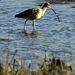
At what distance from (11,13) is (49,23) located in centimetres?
358

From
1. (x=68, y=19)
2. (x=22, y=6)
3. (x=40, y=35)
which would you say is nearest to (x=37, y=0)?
(x=22, y=6)

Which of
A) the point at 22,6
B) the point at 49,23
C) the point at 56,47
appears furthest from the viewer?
the point at 22,6

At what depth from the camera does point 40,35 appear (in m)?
9.93

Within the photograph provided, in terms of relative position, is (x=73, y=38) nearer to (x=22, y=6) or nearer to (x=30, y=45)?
(x=30, y=45)

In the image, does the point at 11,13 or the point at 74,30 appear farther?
the point at 11,13

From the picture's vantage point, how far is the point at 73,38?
9.12 metres

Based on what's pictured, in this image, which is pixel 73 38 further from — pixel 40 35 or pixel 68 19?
pixel 68 19

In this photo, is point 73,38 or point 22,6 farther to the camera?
point 22,6

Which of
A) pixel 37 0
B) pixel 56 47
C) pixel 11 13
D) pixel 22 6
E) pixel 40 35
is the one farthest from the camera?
pixel 37 0

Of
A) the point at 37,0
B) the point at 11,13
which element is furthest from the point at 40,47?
the point at 37,0

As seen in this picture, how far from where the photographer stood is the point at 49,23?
12062 mm

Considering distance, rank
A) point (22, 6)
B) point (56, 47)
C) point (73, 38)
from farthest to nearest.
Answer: point (22, 6) → point (73, 38) → point (56, 47)

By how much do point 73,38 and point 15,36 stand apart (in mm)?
1976

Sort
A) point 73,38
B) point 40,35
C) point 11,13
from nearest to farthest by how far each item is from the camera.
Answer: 1. point 73,38
2. point 40,35
3. point 11,13
